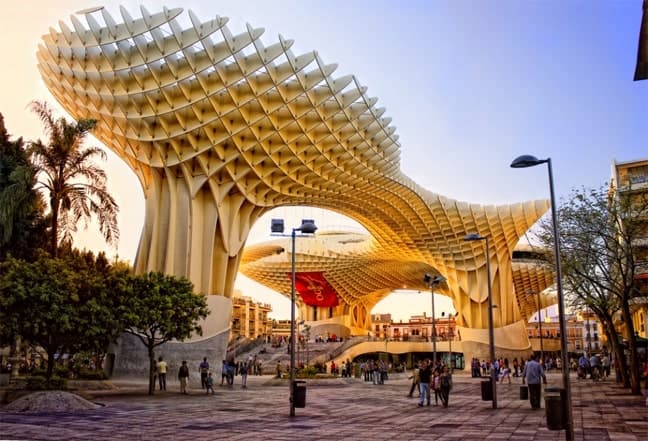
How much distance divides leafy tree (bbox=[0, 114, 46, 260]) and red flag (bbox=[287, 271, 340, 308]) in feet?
203

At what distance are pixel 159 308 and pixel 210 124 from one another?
15181mm

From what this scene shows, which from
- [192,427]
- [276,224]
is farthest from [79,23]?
[192,427]

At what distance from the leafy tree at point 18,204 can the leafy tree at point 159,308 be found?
5993mm

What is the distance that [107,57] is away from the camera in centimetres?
3547

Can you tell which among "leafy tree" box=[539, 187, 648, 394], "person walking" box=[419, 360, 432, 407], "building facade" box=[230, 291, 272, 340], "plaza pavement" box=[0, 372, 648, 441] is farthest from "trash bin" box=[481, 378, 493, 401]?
"building facade" box=[230, 291, 272, 340]

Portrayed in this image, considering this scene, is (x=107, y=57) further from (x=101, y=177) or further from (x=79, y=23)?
(x=101, y=177)

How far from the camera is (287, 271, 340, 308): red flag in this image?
97125mm

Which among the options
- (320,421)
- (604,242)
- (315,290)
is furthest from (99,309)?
(315,290)

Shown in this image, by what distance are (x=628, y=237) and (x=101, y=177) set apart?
24.2 meters

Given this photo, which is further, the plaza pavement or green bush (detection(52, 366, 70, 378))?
green bush (detection(52, 366, 70, 378))

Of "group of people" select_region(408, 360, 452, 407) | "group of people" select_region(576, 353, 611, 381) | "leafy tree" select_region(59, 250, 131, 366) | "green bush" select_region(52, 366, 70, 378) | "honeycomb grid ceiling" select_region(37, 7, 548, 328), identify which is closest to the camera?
"group of people" select_region(408, 360, 452, 407)

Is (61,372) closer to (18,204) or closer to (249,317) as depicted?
(18,204)

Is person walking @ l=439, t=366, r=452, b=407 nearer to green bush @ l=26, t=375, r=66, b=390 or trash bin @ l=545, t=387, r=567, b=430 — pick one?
trash bin @ l=545, t=387, r=567, b=430

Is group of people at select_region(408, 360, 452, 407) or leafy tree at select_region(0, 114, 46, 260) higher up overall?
leafy tree at select_region(0, 114, 46, 260)
